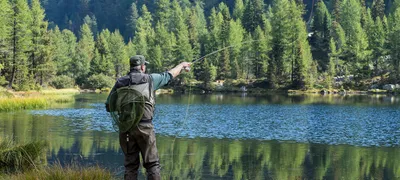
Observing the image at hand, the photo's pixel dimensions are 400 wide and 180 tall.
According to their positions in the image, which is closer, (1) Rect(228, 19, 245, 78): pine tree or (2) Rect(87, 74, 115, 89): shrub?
(1) Rect(228, 19, 245, 78): pine tree

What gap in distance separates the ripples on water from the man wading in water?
1099cm

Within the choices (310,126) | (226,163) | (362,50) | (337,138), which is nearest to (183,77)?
(362,50)

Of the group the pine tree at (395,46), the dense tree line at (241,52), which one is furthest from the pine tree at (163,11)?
the pine tree at (395,46)

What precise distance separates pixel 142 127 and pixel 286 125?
2417cm

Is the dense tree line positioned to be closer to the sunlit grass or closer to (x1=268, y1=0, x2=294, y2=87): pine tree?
(x1=268, y1=0, x2=294, y2=87): pine tree

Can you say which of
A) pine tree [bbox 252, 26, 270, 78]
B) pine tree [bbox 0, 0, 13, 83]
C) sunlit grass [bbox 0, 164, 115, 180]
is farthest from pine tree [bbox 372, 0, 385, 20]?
sunlit grass [bbox 0, 164, 115, 180]

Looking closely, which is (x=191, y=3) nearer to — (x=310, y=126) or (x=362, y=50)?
(x=362, y=50)

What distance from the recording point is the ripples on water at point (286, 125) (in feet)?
83.2

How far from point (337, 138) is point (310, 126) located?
19.7ft

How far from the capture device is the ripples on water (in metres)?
25.4

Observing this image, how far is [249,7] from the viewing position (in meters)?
118

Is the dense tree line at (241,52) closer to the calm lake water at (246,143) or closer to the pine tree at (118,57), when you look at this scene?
the pine tree at (118,57)

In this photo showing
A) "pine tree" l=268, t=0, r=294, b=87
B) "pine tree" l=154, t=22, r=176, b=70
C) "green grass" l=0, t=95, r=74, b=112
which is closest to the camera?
"green grass" l=0, t=95, r=74, b=112

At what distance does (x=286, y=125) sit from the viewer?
103 feet
